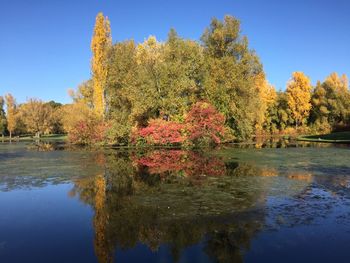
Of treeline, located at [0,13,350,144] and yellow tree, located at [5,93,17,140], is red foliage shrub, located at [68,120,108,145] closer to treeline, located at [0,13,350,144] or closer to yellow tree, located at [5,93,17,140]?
treeline, located at [0,13,350,144]

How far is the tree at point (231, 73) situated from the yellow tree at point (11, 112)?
208 feet

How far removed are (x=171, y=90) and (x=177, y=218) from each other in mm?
29544

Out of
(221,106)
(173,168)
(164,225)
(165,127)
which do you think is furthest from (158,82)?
(164,225)

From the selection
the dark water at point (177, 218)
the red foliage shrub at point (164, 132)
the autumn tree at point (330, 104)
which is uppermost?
the autumn tree at point (330, 104)

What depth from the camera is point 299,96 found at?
73.0 metres

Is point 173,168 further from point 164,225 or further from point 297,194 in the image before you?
point 164,225

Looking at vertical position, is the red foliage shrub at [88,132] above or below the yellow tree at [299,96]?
below

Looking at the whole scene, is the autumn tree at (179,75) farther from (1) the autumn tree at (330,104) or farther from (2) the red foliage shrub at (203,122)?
(1) the autumn tree at (330,104)

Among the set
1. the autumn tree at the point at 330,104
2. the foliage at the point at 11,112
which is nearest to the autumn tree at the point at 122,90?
the autumn tree at the point at 330,104

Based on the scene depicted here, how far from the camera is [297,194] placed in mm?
12016

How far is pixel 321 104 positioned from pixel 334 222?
69.2m

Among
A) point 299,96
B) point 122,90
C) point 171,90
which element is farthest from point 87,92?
point 299,96

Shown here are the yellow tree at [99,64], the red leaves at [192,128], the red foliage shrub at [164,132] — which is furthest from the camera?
the yellow tree at [99,64]

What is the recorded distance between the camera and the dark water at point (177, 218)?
690 centimetres
